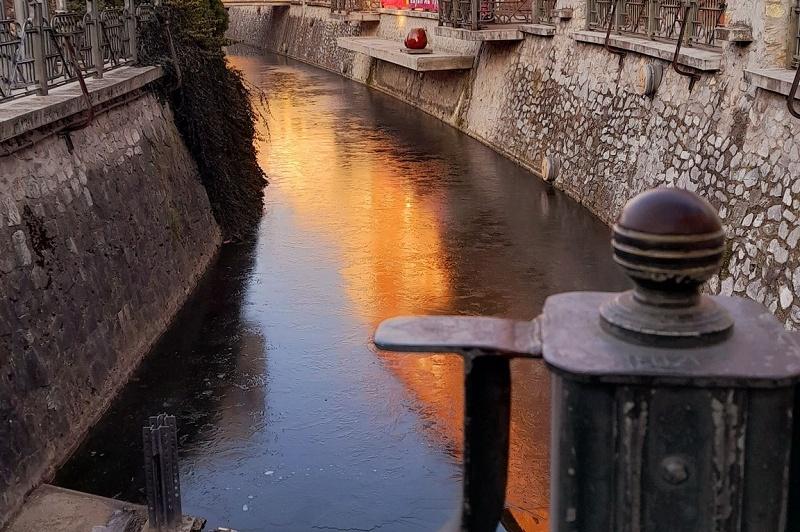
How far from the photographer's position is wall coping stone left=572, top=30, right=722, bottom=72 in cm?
945

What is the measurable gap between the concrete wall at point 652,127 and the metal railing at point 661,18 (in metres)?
0.39

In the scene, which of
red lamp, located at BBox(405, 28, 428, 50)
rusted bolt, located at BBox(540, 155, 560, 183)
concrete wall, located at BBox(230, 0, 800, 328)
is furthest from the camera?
red lamp, located at BBox(405, 28, 428, 50)

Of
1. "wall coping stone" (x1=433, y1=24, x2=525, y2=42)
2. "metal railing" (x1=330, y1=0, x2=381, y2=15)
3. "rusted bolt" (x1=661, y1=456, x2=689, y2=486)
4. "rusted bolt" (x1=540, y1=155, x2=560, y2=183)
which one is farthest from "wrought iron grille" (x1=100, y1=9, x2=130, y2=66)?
"metal railing" (x1=330, y1=0, x2=381, y2=15)

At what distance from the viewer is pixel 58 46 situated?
24.9 ft

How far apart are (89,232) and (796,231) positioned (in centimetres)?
571

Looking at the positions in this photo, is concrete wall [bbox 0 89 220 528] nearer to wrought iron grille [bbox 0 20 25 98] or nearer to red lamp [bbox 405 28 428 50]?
wrought iron grille [bbox 0 20 25 98]

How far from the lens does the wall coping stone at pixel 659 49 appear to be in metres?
9.45

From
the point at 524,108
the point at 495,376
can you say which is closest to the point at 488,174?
the point at 524,108

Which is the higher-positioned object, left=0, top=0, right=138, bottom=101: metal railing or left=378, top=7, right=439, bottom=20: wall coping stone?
left=378, top=7, right=439, bottom=20: wall coping stone

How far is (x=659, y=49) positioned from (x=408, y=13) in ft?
49.5

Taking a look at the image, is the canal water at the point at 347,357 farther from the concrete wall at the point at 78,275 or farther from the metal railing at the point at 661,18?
the metal railing at the point at 661,18

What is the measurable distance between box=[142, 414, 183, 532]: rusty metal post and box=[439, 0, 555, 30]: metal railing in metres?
13.4

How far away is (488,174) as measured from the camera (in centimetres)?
1566

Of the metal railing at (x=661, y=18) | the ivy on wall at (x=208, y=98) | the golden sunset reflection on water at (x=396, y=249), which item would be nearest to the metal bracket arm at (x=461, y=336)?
the golden sunset reflection on water at (x=396, y=249)
